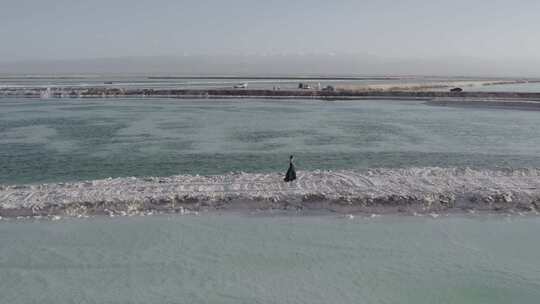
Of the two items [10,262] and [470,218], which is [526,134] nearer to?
[470,218]

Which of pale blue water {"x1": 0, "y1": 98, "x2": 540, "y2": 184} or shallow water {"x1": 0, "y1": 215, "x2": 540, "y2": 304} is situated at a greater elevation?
pale blue water {"x1": 0, "y1": 98, "x2": 540, "y2": 184}

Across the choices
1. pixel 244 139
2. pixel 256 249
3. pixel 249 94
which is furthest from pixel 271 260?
pixel 249 94

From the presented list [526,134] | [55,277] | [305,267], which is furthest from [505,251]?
[526,134]

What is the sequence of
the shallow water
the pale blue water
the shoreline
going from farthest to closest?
1. the shoreline
2. the pale blue water
3. the shallow water

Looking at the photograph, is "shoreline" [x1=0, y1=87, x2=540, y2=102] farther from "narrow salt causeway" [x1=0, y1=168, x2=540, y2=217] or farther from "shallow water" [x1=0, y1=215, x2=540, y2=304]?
"shallow water" [x1=0, y1=215, x2=540, y2=304]

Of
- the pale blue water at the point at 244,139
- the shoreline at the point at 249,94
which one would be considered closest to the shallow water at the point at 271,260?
the pale blue water at the point at 244,139

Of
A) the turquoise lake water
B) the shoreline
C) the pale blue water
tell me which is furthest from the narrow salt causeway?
the shoreline
